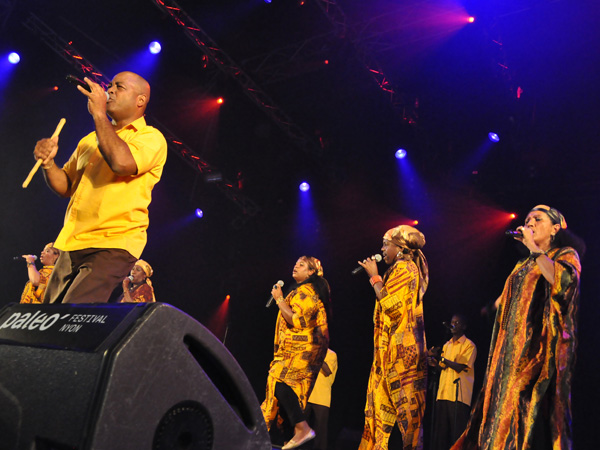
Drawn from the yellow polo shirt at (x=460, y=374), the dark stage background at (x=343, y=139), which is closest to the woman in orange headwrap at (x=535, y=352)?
the yellow polo shirt at (x=460, y=374)

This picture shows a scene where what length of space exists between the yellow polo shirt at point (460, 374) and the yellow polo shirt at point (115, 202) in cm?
566

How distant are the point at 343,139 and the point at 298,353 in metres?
4.93

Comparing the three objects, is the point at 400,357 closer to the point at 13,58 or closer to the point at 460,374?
the point at 460,374

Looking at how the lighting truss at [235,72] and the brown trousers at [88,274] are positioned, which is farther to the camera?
the lighting truss at [235,72]

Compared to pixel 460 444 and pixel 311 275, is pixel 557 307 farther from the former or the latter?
pixel 311 275

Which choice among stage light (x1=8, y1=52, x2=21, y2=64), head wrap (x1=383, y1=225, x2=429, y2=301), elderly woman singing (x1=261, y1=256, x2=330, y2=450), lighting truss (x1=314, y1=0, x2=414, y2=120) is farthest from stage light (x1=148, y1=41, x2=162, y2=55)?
head wrap (x1=383, y1=225, x2=429, y2=301)

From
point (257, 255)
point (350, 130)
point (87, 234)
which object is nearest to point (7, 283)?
point (257, 255)

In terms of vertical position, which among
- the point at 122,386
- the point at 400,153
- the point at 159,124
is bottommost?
the point at 122,386

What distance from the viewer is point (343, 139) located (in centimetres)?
968

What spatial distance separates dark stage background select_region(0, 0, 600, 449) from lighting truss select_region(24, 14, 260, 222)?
90 mm

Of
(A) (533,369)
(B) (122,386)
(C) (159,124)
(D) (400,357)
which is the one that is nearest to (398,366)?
(D) (400,357)

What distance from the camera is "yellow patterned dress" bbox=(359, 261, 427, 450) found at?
14.0ft

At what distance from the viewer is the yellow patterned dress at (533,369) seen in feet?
11.8

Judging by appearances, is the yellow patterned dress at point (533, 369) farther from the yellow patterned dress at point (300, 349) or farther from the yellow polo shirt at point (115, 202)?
the yellow polo shirt at point (115, 202)
